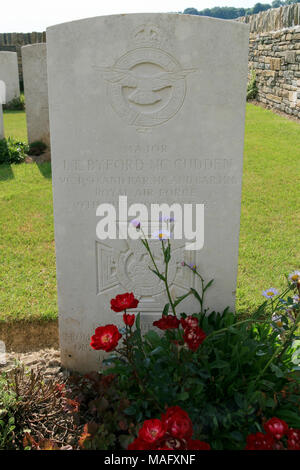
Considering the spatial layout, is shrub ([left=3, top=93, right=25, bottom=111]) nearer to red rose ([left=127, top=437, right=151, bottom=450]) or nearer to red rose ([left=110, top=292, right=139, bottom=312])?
red rose ([left=110, top=292, right=139, bottom=312])

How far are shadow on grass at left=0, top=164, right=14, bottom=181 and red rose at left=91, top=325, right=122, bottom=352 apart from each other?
5301 mm

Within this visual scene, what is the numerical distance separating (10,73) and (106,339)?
12.9 meters

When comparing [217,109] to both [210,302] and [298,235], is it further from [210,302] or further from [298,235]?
[298,235]

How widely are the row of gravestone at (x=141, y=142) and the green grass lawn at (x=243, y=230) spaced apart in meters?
0.90

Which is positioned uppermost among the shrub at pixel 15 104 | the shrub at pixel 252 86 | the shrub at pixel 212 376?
the shrub at pixel 252 86

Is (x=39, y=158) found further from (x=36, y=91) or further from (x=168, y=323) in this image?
(x=168, y=323)

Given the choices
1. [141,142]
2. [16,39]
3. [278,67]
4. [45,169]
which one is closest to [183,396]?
[141,142]

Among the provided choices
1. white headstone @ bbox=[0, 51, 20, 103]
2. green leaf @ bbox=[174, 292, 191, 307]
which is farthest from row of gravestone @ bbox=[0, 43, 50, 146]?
green leaf @ bbox=[174, 292, 191, 307]

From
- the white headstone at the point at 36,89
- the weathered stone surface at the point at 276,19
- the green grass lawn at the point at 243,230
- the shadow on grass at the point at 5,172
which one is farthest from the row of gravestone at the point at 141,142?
the weathered stone surface at the point at 276,19

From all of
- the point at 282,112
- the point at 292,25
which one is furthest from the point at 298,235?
the point at 292,25

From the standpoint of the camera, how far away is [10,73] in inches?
517

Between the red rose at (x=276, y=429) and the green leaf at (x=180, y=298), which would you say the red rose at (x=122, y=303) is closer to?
the green leaf at (x=180, y=298)

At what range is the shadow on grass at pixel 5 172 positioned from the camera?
22.8ft
